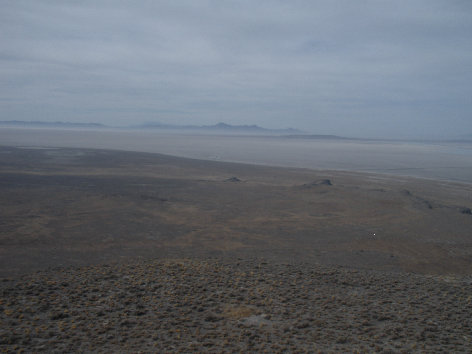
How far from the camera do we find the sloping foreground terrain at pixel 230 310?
26.6 feet

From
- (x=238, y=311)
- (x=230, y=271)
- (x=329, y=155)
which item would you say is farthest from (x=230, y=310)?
(x=329, y=155)

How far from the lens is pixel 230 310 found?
9.74 m

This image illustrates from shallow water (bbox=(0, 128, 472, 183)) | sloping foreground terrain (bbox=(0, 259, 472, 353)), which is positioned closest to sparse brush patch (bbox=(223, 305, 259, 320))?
sloping foreground terrain (bbox=(0, 259, 472, 353))

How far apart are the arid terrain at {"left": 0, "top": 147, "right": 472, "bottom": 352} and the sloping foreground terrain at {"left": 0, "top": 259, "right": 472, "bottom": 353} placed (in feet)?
0.13

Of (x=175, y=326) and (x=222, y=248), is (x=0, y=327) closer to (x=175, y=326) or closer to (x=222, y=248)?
(x=175, y=326)

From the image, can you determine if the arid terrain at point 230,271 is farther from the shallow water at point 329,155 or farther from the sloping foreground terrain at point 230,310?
the shallow water at point 329,155

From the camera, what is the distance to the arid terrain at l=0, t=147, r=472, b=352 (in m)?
8.48

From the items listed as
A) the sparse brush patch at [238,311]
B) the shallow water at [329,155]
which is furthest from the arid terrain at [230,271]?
the shallow water at [329,155]

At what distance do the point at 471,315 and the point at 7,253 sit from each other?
1454cm

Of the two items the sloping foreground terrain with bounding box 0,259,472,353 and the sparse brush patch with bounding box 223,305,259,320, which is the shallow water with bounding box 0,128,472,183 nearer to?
the sloping foreground terrain with bounding box 0,259,472,353

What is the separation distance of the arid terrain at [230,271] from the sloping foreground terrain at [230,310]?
0.04 metres

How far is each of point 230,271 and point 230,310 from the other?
10.0 feet

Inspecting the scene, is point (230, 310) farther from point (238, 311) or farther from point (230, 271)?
point (230, 271)

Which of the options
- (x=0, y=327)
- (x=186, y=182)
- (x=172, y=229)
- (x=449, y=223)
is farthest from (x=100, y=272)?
(x=186, y=182)
